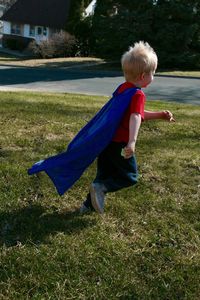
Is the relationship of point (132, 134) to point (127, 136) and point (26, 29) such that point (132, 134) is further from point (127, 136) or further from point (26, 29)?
point (26, 29)

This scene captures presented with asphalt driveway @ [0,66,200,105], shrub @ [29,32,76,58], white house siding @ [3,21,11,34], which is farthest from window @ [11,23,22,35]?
asphalt driveway @ [0,66,200,105]

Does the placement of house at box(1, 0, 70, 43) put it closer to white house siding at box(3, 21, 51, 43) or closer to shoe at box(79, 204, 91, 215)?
white house siding at box(3, 21, 51, 43)

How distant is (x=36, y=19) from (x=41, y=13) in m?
0.96

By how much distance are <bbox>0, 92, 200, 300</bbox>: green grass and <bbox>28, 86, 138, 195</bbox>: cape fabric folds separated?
1.07 feet

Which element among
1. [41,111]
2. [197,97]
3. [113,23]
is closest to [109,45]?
[113,23]

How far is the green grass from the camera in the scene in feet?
9.05

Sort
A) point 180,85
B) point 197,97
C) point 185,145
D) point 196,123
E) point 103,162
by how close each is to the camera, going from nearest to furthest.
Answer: point 103,162 → point 185,145 → point 196,123 → point 197,97 → point 180,85

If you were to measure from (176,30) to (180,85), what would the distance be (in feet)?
26.9

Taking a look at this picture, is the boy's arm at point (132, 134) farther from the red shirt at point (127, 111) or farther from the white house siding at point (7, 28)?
the white house siding at point (7, 28)

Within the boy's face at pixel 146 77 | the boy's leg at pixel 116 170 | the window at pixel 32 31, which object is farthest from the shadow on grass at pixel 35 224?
the window at pixel 32 31

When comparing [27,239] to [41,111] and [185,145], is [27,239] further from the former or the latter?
[41,111]

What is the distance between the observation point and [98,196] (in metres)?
3.58

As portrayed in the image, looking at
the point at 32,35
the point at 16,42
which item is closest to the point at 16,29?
the point at 16,42

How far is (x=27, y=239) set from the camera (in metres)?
3.23
